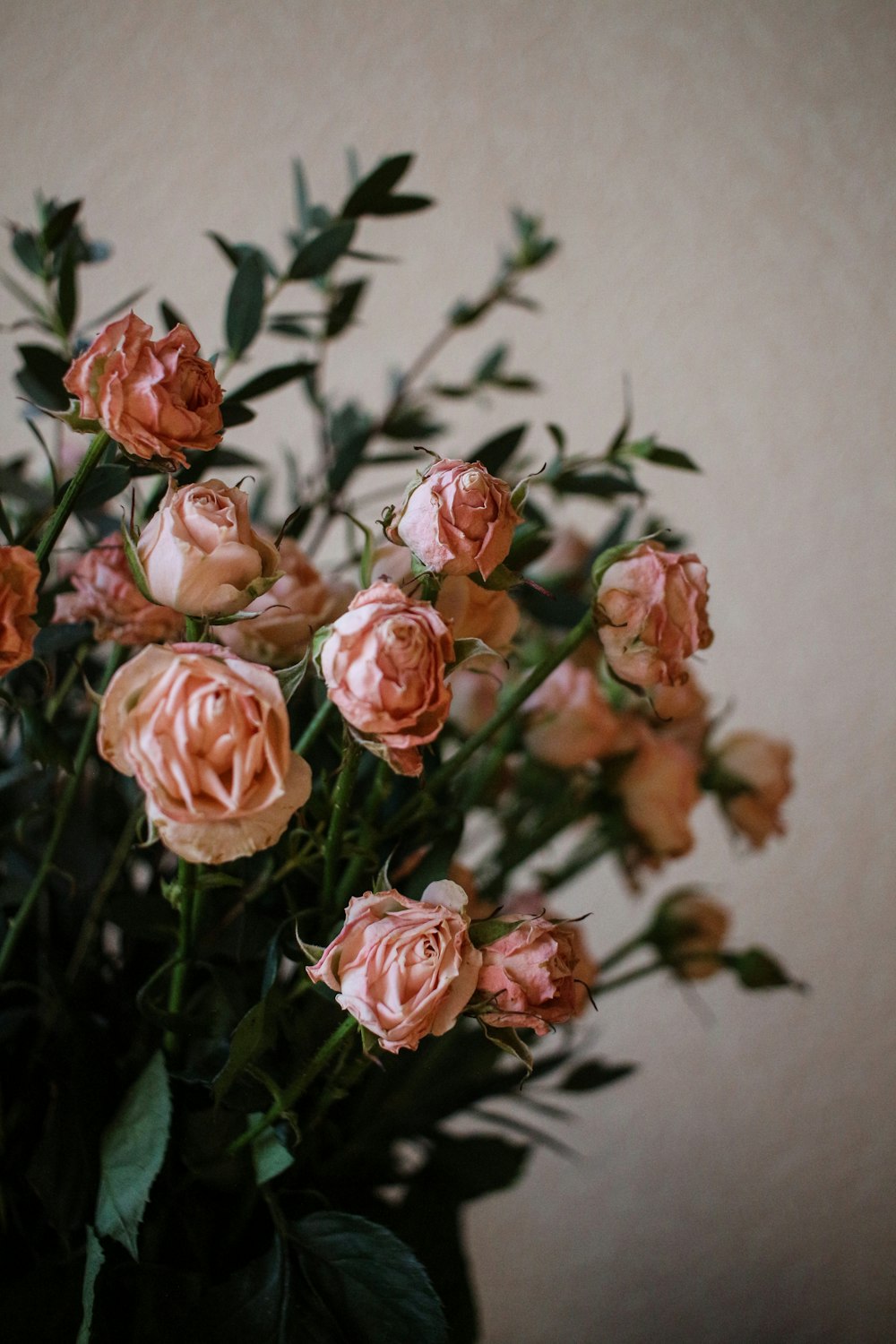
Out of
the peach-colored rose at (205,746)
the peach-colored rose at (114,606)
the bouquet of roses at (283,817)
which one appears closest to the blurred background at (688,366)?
the bouquet of roses at (283,817)

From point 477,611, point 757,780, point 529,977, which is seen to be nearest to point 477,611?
point 477,611

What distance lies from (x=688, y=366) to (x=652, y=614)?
20.1 inches

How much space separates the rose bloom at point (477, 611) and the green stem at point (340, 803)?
46 millimetres

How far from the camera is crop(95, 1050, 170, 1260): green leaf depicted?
30 cm

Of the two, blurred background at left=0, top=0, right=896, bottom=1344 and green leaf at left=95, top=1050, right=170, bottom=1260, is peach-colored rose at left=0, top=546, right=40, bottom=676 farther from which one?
blurred background at left=0, top=0, right=896, bottom=1344

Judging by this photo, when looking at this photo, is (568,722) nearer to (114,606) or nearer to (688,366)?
(114,606)

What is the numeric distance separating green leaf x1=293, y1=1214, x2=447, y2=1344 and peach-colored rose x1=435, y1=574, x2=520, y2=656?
18 centimetres

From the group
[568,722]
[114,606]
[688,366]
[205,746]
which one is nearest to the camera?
[205,746]

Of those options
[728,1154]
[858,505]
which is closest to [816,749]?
[858,505]

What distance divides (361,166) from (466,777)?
18.2 inches

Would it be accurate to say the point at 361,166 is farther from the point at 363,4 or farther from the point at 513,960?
the point at 513,960

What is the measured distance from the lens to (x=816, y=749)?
78cm

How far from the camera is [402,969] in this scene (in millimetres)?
237

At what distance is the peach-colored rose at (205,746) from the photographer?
0.22 meters
